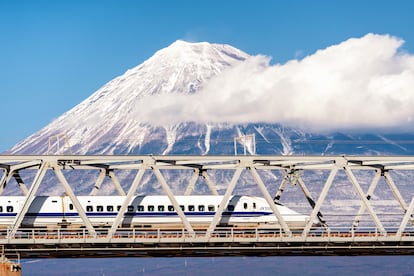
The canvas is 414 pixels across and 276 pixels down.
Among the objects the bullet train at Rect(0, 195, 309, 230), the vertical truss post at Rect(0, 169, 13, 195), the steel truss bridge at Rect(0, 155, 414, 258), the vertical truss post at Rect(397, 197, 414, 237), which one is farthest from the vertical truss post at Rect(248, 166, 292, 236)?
the vertical truss post at Rect(0, 169, 13, 195)

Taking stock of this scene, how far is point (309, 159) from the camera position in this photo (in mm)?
88562

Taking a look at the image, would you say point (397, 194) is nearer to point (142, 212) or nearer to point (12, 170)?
point (142, 212)

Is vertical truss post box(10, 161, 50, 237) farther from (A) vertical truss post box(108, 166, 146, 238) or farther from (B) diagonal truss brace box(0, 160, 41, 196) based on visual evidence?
(A) vertical truss post box(108, 166, 146, 238)

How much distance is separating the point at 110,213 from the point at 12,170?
11.5m

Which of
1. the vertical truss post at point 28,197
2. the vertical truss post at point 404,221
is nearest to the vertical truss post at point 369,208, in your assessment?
the vertical truss post at point 404,221

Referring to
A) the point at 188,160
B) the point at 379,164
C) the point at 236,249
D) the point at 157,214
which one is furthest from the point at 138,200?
the point at 379,164

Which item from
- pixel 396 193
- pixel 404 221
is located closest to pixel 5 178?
pixel 404 221

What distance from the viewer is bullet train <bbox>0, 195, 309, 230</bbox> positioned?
96750 mm

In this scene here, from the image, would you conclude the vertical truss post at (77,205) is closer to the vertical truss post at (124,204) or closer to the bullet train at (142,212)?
the vertical truss post at (124,204)

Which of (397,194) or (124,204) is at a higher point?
(397,194)

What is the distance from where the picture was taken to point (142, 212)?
97.8m

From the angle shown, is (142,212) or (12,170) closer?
(12,170)

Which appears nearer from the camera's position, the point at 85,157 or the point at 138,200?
the point at 85,157

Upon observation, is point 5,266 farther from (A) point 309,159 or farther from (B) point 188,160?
(A) point 309,159
